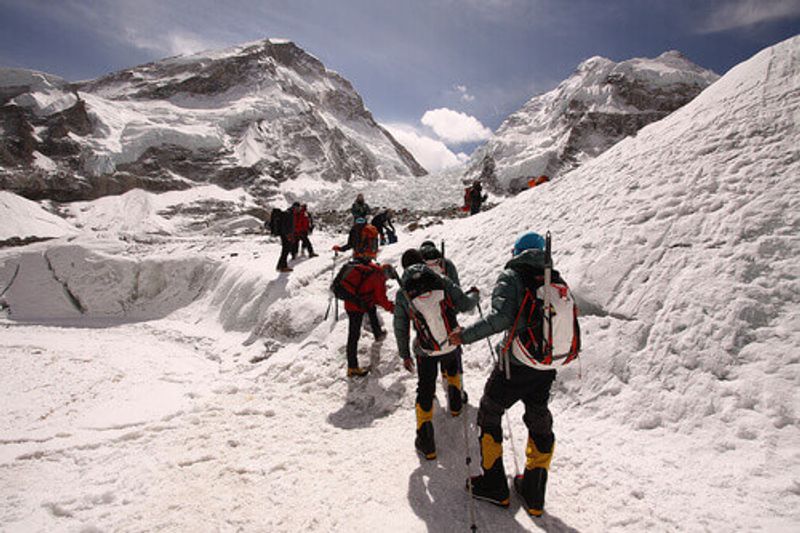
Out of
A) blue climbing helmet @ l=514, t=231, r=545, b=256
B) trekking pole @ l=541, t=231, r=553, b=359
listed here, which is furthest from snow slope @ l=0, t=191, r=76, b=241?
trekking pole @ l=541, t=231, r=553, b=359

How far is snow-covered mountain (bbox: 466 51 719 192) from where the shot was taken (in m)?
43.3

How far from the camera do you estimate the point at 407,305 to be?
4172 mm

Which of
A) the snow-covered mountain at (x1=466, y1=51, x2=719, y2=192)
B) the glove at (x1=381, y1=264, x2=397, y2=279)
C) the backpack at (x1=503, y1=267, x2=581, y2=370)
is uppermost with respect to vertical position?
the snow-covered mountain at (x1=466, y1=51, x2=719, y2=192)

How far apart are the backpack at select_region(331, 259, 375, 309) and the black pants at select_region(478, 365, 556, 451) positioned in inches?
113

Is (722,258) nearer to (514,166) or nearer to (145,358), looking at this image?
(145,358)

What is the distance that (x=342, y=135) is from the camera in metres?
79.8

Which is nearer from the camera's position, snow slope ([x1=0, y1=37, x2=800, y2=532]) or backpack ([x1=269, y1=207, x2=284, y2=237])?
snow slope ([x1=0, y1=37, x2=800, y2=532])

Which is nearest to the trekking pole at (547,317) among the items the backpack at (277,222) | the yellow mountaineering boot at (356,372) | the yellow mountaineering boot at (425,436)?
the yellow mountaineering boot at (425,436)

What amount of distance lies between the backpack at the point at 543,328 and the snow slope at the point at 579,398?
4.59ft

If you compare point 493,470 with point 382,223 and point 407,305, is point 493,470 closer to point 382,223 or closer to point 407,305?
point 407,305

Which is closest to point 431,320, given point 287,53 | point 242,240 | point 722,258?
point 722,258

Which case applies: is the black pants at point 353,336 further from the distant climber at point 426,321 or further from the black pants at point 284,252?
the black pants at point 284,252

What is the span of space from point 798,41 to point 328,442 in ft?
36.0

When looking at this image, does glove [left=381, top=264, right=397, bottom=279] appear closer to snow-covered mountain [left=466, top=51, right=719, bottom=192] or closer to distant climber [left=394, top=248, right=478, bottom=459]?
distant climber [left=394, top=248, right=478, bottom=459]
